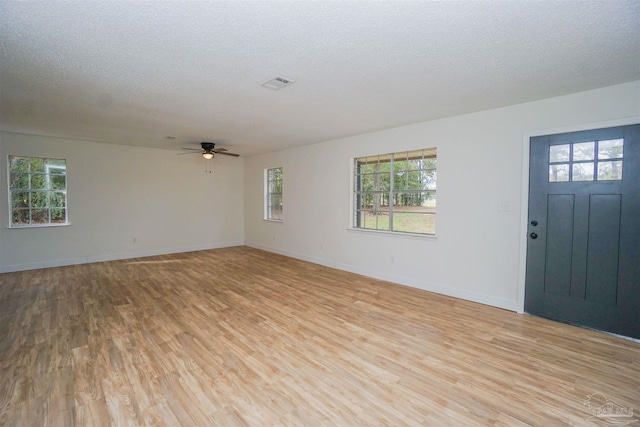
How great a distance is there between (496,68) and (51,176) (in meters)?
7.64

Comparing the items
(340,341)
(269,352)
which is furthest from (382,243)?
(269,352)

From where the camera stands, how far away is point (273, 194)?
762 centimetres

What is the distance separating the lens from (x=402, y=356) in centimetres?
253

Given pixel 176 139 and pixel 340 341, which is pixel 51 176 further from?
pixel 340 341

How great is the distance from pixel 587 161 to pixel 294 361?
3681 millimetres

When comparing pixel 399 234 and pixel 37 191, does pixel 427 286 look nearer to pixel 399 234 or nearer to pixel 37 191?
pixel 399 234

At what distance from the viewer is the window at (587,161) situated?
2.96 m

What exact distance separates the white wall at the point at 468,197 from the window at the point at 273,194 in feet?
6.32

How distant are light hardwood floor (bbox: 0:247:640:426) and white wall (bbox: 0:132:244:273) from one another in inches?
78.7

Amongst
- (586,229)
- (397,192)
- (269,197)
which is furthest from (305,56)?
(269,197)

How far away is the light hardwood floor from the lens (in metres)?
1.87

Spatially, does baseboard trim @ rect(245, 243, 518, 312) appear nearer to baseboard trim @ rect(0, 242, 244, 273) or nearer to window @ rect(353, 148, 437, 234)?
window @ rect(353, 148, 437, 234)

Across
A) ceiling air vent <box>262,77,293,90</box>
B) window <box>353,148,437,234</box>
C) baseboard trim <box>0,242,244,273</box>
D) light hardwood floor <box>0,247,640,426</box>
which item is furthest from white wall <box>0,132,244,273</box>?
ceiling air vent <box>262,77,293,90</box>

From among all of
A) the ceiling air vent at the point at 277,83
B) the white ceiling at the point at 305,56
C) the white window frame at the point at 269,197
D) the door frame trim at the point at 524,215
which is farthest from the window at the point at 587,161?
the white window frame at the point at 269,197
